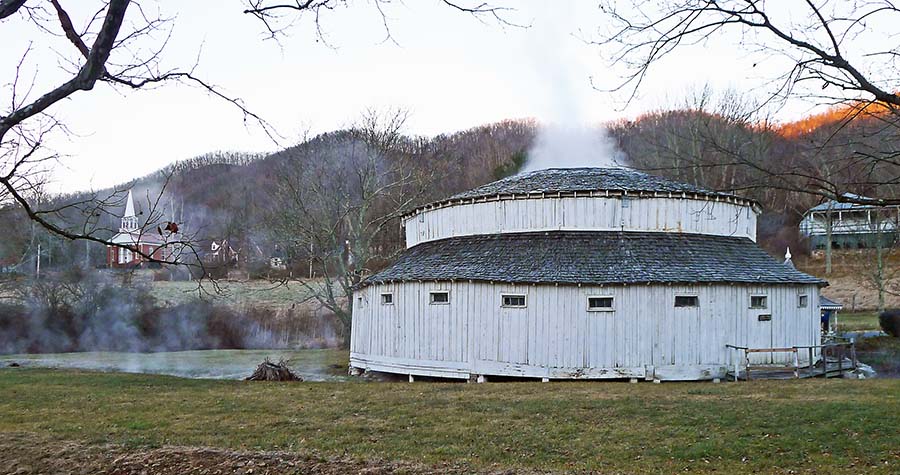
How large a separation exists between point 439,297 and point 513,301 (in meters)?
2.18

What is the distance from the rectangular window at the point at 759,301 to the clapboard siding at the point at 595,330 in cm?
11

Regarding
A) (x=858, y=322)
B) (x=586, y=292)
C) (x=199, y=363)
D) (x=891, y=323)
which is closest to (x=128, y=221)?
(x=199, y=363)

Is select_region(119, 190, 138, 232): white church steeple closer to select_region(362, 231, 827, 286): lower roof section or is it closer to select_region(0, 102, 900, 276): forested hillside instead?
select_region(0, 102, 900, 276): forested hillside

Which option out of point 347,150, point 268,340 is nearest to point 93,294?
point 268,340

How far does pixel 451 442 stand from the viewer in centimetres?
1020

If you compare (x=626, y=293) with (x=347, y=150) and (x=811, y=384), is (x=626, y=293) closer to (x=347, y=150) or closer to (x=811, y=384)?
(x=811, y=384)

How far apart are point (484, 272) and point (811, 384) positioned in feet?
26.8

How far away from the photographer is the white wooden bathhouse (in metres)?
19.0

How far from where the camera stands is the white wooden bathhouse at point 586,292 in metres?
19.0

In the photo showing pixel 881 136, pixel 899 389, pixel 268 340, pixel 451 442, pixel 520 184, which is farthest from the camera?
pixel 268 340

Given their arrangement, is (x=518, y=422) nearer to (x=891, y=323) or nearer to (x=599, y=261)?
(x=599, y=261)

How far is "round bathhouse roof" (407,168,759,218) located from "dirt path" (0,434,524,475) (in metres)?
13.6

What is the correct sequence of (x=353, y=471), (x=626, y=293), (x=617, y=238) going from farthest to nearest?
(x=617, y=238) < (x=626, y=293) < (x=353, y=471)

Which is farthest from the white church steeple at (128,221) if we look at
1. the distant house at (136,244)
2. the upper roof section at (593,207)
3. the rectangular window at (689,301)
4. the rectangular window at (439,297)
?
the rectangular window at (689,301)
